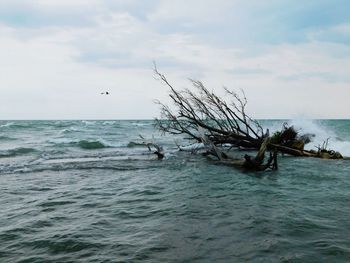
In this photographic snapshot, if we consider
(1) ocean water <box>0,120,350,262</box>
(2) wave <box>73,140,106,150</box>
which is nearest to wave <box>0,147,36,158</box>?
(2) wave <box>73,140,106,150</box>

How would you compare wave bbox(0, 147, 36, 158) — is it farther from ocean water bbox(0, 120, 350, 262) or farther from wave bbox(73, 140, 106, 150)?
ocean water bbox(0, 120, 350, 262)

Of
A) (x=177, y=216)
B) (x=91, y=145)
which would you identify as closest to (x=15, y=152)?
(x=91, y=145)

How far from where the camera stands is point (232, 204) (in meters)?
8.83

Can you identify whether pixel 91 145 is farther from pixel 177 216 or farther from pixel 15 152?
pixel 177 216

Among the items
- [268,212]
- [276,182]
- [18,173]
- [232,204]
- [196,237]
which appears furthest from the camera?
[18,173]

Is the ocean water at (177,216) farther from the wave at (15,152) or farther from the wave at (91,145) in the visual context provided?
the wave at (91,145)

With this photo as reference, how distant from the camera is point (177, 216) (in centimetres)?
784

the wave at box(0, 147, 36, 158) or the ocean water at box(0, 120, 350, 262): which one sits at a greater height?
the ocean water at box(0, 120, 350, 262)

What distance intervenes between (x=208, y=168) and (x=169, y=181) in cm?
326

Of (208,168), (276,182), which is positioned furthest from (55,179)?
(276,182)

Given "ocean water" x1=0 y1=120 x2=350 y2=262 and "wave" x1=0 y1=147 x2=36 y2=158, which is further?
"wave" x1=0 y1=147 x2=36 y2=158

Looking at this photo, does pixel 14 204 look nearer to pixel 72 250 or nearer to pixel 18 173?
pixel 72 250

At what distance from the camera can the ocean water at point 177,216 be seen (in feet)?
18.7

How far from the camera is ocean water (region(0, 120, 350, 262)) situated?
5.69 m
